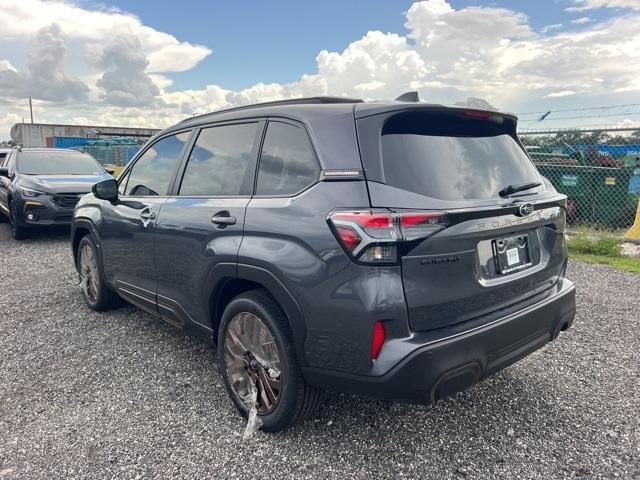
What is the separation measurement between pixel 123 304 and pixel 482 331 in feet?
12.9

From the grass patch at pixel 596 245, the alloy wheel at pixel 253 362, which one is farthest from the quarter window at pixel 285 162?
the grass patch at pixel 596 245

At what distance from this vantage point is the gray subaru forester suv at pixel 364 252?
7.16 feet

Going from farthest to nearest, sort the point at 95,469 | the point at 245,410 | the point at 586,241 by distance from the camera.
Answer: the point at 586,241 → the point at 245,410 → the point at 95,469

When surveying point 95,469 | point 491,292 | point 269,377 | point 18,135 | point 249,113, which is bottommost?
point 95,469

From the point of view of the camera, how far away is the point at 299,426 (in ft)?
9.36

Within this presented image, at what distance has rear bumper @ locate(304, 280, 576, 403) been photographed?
2.16m

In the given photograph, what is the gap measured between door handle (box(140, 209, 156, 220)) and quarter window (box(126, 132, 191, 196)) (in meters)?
0.15

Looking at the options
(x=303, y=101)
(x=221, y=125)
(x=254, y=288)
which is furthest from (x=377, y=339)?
(x=221, y=125)

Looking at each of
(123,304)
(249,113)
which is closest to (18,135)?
(123,304)

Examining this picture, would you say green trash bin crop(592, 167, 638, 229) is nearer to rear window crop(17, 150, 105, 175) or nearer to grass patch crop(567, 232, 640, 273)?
grass patch crop(567, 232, 640, 273)

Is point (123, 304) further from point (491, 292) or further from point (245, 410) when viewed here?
point (491, 292)

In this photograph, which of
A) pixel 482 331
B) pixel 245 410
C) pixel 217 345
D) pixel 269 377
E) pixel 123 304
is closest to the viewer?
pixel 482 331

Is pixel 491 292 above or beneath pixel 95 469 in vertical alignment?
above

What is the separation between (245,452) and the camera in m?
2.65
